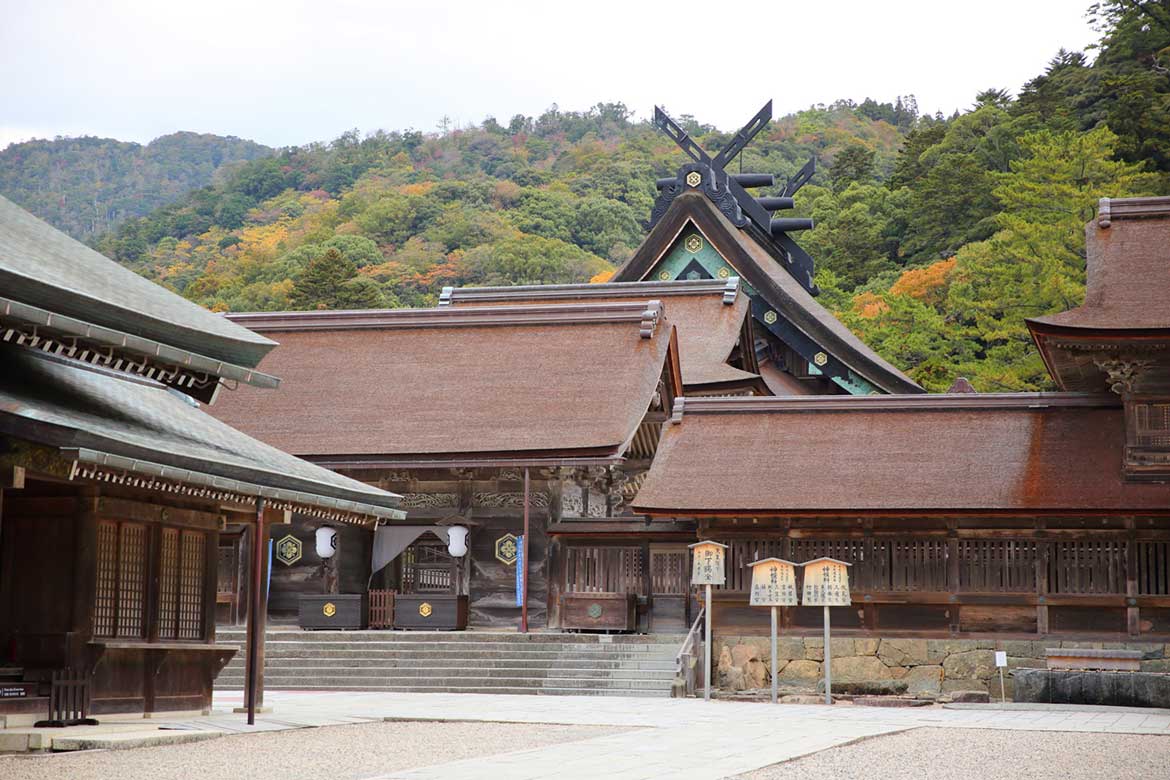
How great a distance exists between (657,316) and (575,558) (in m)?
5.72

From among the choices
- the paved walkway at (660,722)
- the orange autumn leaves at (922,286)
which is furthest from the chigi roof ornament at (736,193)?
the paved walkway at (660,722)

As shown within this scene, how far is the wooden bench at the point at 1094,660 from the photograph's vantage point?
19406 millimetres

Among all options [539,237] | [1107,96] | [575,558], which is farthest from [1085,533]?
[539,237]

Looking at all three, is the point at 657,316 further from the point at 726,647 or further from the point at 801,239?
the point at 801,239

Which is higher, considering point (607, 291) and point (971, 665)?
point (607, 291)

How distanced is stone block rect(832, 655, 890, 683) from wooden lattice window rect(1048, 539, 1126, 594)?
2.92 m

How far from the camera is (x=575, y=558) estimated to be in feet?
85.8

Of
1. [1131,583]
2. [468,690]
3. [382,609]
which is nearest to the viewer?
[1131,583]

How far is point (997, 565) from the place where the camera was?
73.1ft

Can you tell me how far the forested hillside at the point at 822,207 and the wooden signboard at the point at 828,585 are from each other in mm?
19450

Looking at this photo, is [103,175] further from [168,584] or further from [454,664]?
[168,584]

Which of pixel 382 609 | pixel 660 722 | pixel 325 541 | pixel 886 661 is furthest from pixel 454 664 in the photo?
pixel 660 722

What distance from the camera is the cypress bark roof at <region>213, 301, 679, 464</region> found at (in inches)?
1039

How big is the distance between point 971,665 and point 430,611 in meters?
9.67
